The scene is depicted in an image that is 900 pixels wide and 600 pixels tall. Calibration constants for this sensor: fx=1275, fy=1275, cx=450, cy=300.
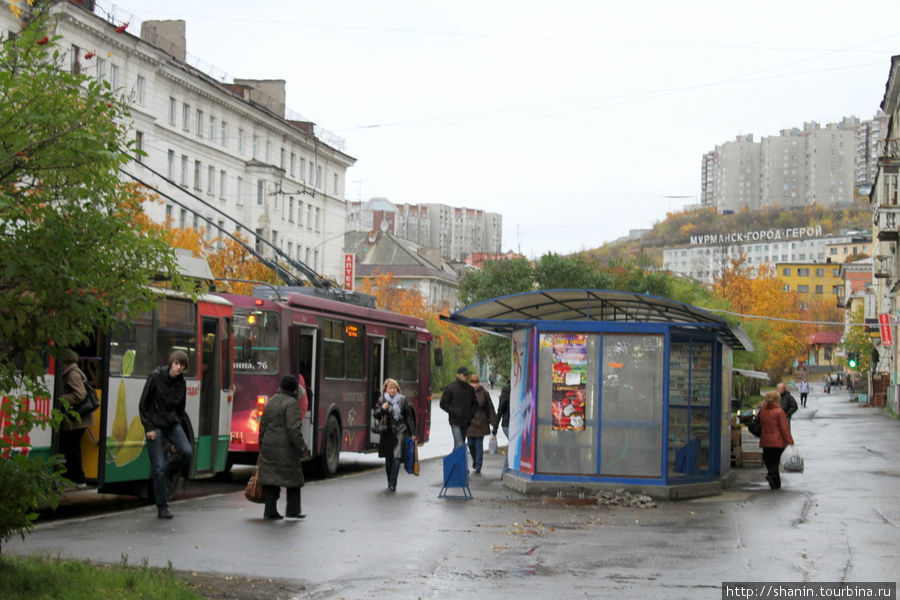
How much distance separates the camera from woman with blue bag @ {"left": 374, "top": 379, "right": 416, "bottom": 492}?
18.0 m

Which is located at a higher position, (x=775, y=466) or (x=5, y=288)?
(x=5, y=288)

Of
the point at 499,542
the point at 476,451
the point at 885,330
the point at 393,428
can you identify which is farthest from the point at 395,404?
the point at 885,330

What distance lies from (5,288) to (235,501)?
8242mm

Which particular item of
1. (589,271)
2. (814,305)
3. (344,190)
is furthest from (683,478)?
(814,305)

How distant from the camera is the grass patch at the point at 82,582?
7922mm

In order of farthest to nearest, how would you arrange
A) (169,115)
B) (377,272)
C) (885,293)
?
(377,272) < (885,293) < (169,115)

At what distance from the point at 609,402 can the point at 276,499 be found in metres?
5.54

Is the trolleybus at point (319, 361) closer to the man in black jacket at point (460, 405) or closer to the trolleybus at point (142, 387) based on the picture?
the trolleybus at point (142, 387)

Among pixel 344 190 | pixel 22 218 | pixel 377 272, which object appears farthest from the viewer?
pixel 377 272

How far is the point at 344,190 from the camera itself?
85.1 metres

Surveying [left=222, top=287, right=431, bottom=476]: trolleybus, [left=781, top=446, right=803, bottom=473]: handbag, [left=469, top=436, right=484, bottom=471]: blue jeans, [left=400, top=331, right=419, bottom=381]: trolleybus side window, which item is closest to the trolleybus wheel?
[left=222, top=287, right=431, bottom=476]: trolleybus

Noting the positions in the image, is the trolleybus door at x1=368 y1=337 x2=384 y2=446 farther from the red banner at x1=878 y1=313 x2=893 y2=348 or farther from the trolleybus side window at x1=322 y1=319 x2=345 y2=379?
the red banner at x1=878 y1=313 x2=893 y2=348

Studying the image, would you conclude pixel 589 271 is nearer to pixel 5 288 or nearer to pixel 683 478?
pixel 683 478

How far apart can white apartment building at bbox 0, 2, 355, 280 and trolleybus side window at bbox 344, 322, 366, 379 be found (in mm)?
27214
